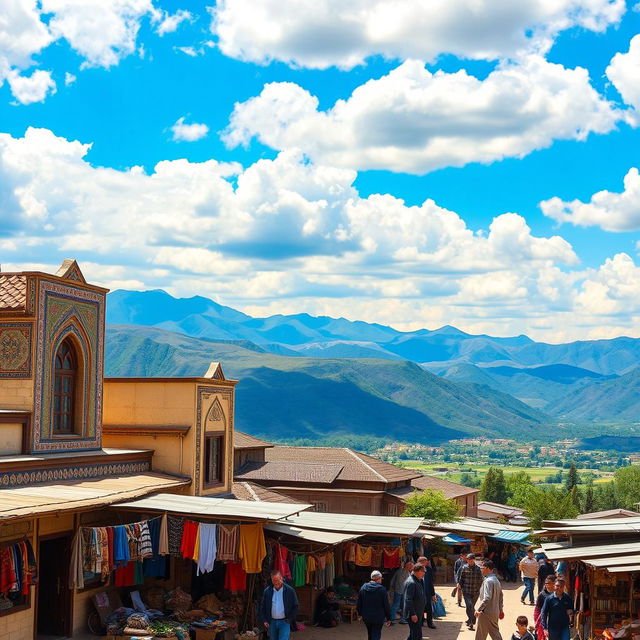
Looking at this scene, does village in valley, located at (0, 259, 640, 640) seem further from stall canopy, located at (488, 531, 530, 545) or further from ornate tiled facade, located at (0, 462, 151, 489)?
stall canopy, located at (488, 531, 530, 545)

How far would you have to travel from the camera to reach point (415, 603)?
17891mm

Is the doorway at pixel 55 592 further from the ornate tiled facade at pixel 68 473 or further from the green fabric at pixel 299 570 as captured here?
the green fabric at pixel 299 570

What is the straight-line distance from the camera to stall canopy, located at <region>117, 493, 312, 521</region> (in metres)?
18.4

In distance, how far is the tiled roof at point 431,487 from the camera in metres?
44.8

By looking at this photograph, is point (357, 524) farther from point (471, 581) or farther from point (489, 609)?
point (489, 609)

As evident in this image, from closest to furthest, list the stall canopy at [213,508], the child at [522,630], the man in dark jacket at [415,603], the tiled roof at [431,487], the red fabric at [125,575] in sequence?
the child at [522,630] < the man in dark jacket at [415,603] < the stall canopy at [213,508] < the red fabric at [125,575] < the tiled roof at [431,487]

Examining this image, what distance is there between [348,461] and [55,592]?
2886 cm

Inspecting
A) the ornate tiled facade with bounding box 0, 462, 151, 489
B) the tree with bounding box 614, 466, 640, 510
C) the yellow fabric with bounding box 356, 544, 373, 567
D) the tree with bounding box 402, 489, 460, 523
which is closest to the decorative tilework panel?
the ornate tiled facade with bounding box 0, 462, 151, 489

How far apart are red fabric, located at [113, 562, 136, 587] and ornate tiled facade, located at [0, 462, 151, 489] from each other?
7.99 feet

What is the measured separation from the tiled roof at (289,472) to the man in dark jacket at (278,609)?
2567cm

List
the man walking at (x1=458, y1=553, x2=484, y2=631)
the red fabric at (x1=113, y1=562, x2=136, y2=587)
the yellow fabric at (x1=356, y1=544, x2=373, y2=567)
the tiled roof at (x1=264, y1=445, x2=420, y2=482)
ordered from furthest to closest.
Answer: the tiled roof at (x1=264, y1=445, x2=420, y2=482), the yellow fabric at (x1=356, y1=544, x2=373, y2=567), the man walking at (x1=458, y1=553, x2=484, y2=631), the red fabric at (x1=113, y1=562, x2=136, y2=587)

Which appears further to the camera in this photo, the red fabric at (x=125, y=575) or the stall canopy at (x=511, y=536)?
the stall canopy at (x=511, y=536)

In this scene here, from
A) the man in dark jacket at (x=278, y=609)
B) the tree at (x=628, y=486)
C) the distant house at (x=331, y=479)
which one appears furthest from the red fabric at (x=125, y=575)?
the tree at (x=628, y=486)

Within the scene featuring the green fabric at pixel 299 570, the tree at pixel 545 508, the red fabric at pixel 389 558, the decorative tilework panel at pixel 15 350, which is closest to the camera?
the green fabric at pixel 299 570
